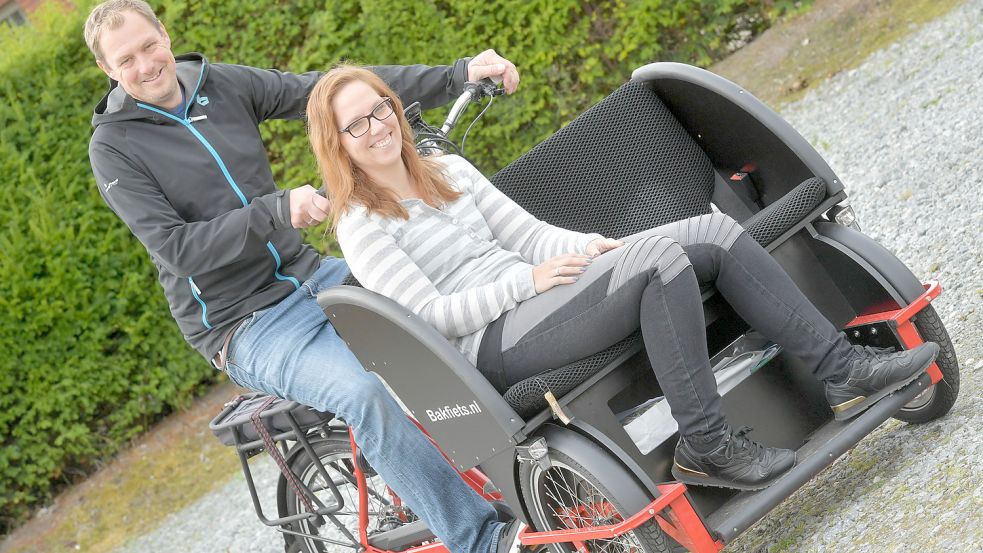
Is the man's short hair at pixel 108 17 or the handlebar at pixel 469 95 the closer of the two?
the man's short hair at pixel 108 17

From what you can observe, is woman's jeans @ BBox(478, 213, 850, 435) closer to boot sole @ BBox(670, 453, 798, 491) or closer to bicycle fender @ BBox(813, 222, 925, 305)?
boot sole @ BBox(670, 453, 798, 491)

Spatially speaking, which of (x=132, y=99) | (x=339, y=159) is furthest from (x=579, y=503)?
(x=132, y=99)

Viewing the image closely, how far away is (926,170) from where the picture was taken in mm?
5172

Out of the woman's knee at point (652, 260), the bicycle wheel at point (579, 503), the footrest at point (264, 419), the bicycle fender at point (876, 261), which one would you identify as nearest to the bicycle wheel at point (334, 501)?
the footrest at point (264, 419)

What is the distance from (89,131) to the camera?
21.5ft

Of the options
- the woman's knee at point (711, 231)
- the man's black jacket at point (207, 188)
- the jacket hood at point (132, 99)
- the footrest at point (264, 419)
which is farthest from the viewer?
the footrest at point (264, 419)

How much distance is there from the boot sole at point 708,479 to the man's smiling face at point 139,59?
191 centimetres

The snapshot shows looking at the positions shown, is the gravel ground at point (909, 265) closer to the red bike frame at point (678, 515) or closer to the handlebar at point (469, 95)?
the red bike frame at point (678, 515)

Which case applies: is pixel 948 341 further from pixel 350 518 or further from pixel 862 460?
pixel 350 518

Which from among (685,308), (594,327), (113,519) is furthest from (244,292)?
(113,519)

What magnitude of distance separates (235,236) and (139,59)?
652 mm

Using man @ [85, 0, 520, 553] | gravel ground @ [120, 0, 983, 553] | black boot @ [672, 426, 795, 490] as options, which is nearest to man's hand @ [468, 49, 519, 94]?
man @ [85, 0, 520, 553]

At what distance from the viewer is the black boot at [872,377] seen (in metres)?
2.84

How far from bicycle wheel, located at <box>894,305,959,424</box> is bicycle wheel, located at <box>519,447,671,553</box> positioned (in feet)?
2.68
